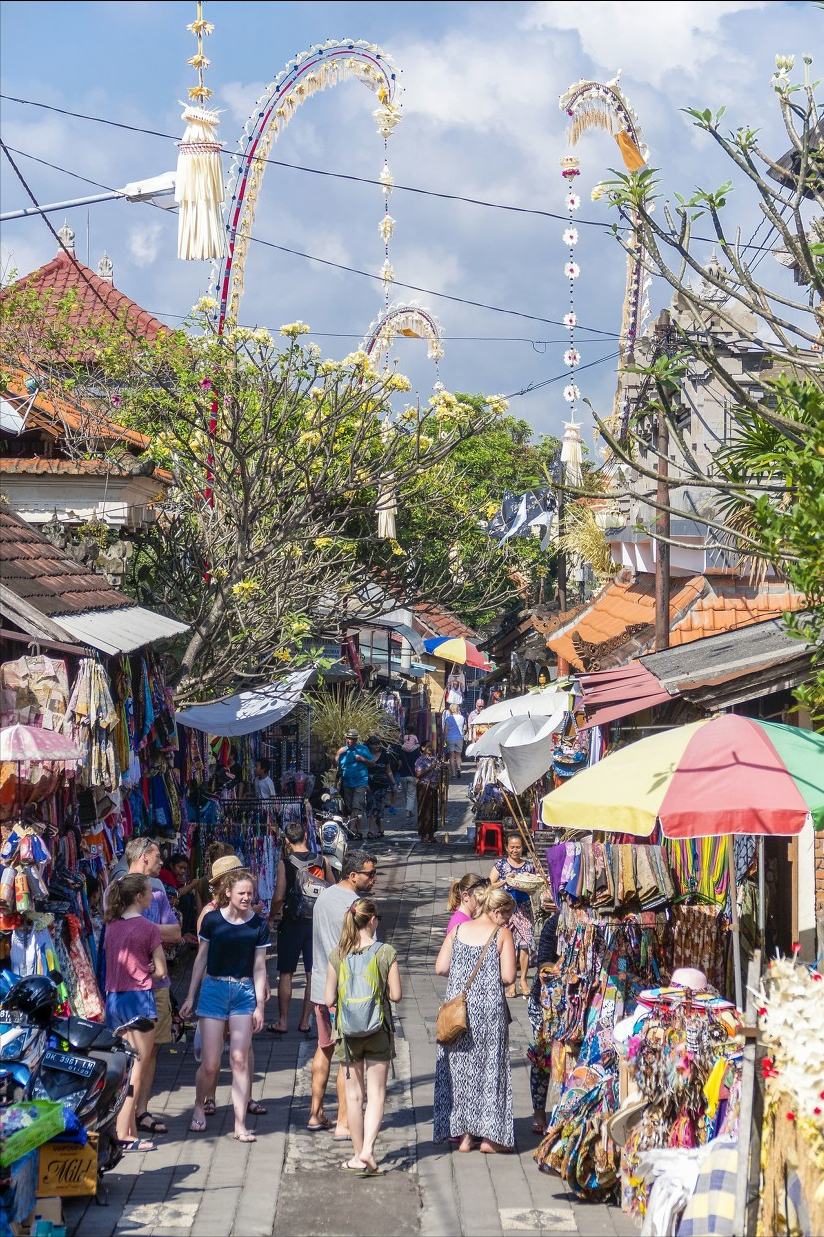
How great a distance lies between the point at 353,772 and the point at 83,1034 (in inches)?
627

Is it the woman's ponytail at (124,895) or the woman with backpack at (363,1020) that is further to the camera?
the woman's ponytail at (124,895)

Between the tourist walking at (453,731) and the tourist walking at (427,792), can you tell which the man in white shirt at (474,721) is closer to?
the tourist walking at (453,731)

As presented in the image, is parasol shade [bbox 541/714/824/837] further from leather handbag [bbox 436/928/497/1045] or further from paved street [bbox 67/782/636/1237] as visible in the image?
paved street [bbox 67/782/636/1237]

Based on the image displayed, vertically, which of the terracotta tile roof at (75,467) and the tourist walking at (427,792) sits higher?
the terracotta tile roof at (75,467)

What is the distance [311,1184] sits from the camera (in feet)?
24.8

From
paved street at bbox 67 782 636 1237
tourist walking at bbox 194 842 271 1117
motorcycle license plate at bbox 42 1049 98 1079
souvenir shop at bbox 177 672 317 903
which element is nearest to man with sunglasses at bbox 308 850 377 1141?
paved street at bbox 67 782 636 1237

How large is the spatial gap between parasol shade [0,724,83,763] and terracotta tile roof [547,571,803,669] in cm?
595

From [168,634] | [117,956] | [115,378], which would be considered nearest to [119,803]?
[168,634]

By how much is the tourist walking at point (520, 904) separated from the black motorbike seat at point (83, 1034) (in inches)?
207

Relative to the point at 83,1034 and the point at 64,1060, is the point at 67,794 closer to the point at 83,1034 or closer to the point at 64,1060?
the point at 83,1034

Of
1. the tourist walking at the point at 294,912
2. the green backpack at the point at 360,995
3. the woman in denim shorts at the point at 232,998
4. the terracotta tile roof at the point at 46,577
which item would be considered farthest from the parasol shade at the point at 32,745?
the tourist walking at the point at 294,912

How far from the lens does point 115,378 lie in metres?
16.3

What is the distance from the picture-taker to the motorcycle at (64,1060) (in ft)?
21.1

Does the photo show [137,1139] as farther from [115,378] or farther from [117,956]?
[115,378]
